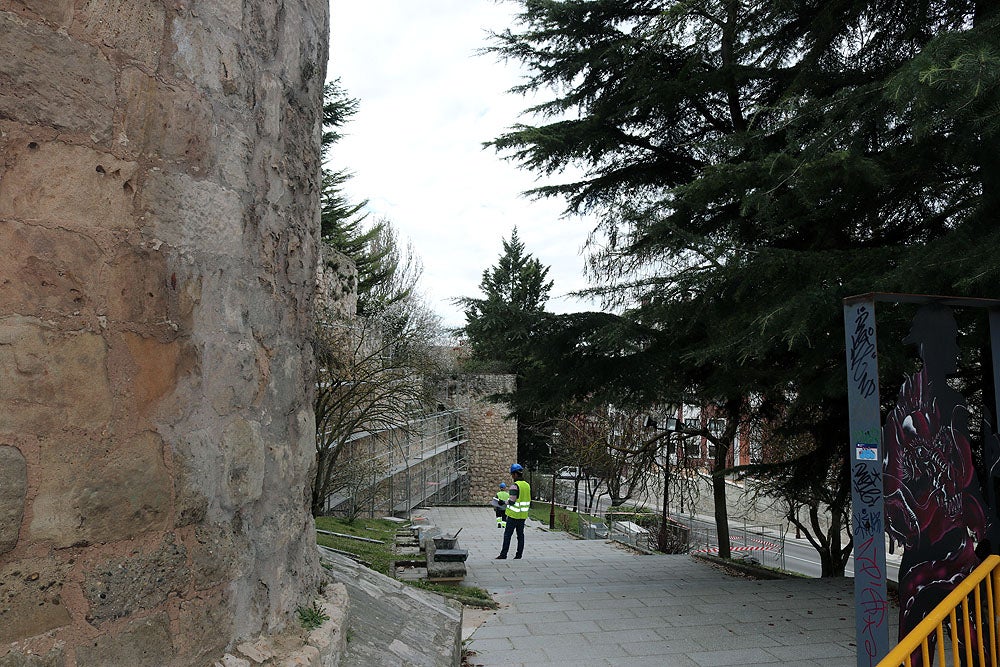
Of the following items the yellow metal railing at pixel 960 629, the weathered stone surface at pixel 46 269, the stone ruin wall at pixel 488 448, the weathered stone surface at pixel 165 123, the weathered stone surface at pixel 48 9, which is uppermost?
the weathered stone surface at pixel 48 9

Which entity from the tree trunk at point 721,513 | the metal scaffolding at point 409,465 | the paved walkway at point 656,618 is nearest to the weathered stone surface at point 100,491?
the paved walkway at point 656,618

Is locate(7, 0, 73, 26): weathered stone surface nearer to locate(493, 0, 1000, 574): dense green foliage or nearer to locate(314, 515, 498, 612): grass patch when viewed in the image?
locate(314, 515, 498, 612): grass patch

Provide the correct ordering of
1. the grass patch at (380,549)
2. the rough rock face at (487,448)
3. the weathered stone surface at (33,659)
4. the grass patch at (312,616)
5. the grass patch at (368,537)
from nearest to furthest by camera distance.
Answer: the weathered stone surface at (33,659) < the grass patch at (312,616) < the grass patch at (380,549) < the grass patch at (368,537) < the rough rock face at (487,448)

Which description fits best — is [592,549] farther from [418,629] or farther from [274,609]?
[274,609]

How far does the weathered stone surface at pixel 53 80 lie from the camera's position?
5.68ft

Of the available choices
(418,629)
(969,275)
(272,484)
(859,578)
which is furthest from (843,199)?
(272,484)

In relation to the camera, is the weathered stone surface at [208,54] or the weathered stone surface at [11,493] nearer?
the weathered stone surface at [11,493]

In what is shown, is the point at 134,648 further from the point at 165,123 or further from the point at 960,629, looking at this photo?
the point at 960,629

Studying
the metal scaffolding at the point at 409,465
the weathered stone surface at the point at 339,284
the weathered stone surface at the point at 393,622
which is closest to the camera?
the weathered stone surface at the point at 393,622

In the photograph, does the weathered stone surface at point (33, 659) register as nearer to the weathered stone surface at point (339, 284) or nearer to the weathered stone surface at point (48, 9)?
the weathered stone surface at point (48, 9)

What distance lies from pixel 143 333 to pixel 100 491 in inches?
17.3

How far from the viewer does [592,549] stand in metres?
13.6

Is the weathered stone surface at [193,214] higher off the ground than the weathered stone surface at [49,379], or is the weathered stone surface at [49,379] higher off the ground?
the weathered stone surface at [193,214]

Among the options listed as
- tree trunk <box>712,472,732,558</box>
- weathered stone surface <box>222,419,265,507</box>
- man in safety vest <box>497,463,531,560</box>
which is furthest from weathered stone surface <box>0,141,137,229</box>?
tree trunk <box>712,472,732,558</box>
